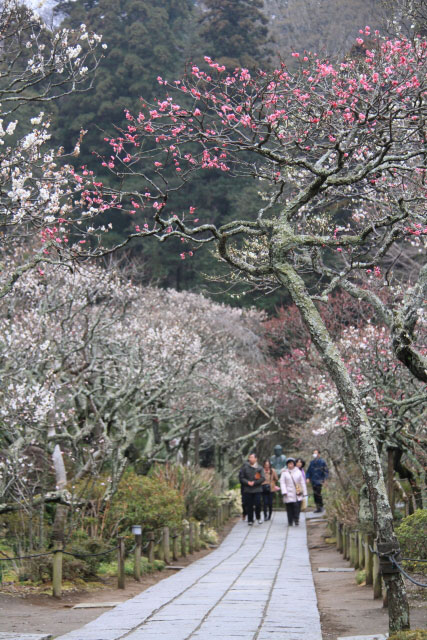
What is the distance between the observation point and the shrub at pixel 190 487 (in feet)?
52.9

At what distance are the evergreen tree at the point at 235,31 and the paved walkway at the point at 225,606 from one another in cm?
2617

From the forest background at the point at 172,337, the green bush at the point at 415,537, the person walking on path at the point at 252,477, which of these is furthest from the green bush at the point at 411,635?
the person walking on path at the point at 252,477

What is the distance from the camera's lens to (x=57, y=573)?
30.7 ft

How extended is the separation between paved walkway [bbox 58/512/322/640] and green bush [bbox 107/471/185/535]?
992 mm

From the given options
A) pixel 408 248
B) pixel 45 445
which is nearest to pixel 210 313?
pixel 408 248

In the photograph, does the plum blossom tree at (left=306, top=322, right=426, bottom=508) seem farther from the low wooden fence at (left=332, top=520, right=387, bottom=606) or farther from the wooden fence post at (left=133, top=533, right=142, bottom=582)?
the wooden fence post at (left=133, top=533, right=142, bottom=582)

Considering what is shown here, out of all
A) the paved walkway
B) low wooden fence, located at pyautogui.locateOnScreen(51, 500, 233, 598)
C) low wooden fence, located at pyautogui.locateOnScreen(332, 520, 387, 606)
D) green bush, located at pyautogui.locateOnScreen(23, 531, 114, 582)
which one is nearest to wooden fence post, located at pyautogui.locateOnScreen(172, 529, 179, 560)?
low wooden fence, located at pyautogui.locateOnScreen(51, 500, 233, 598)

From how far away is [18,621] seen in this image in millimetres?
7914

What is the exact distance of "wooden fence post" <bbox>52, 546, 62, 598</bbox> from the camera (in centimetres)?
928

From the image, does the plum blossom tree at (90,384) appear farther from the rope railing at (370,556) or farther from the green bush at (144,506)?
the rope railing at (370,556)

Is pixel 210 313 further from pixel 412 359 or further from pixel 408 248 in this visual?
Answer: pixel 412 359

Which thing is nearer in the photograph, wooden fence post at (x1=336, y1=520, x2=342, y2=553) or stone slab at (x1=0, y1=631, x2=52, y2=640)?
stone slab at (x1=0, y1=631, x2=52, y2=640)

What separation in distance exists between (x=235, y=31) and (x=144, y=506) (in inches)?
1117

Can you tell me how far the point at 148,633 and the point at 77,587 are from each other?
3.66 m
